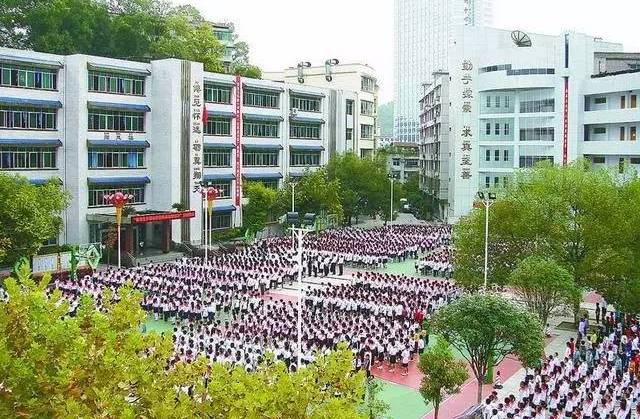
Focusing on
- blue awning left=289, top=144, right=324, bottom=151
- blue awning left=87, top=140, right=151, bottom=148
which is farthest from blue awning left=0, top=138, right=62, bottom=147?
blue awning left=289, top=144, right=324, bottom=151

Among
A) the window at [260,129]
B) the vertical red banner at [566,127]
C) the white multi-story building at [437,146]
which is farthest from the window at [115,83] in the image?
the white multi-story building at [437,146]

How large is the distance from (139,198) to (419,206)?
2751 centimetres

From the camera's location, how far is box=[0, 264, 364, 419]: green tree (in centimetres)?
629

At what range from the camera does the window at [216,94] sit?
38.9m

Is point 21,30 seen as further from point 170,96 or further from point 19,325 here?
point 19,325

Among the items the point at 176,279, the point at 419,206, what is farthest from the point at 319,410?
the point at 419,206

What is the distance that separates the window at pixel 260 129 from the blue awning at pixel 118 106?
7.58 metres

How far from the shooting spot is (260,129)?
43.4m

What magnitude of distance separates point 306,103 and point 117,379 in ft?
137

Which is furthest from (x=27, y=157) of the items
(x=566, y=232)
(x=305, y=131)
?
(x=566, y=232)

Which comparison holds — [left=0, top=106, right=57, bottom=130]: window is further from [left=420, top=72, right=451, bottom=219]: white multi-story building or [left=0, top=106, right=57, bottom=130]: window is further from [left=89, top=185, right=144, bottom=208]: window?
[left=420, top=72, right=451, bottom=219]: white multi-story building

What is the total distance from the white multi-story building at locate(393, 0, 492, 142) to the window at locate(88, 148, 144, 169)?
7027cm

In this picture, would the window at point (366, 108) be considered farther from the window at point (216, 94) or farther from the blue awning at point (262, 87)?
A: the window at point (216, 94)

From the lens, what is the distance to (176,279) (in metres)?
26.4
